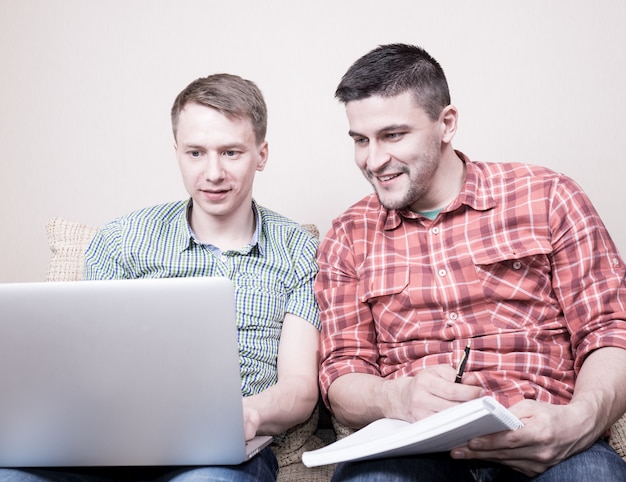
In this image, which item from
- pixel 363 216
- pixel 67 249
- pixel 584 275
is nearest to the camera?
pixel 584 275

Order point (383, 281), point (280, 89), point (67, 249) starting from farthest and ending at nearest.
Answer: point (280, 89)
point (67, 249)
point (383, 281)

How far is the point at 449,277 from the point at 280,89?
980 mm

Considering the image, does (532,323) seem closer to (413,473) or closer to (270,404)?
(413,473)

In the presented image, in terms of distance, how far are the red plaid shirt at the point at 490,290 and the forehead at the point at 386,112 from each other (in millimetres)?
193

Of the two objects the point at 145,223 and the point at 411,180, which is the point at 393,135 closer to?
the point at 411,180

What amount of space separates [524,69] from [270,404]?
1.30 metres

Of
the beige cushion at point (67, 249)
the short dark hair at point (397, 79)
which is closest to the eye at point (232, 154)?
the short dark hair at point (397, 79)

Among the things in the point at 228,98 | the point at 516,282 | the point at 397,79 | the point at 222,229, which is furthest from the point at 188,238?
the point at 516,282

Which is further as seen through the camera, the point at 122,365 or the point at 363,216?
the point at 363,216

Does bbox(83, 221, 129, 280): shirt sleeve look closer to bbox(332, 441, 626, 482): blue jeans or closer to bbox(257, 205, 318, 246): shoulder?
bbox(257, 205, 318, 246): shoulder

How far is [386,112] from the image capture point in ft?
4.66

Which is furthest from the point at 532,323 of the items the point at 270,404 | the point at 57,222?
the point at 57,222

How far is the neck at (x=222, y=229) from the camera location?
5.21 ft

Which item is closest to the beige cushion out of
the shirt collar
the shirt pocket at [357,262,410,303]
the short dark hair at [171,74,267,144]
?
the shirt collar
